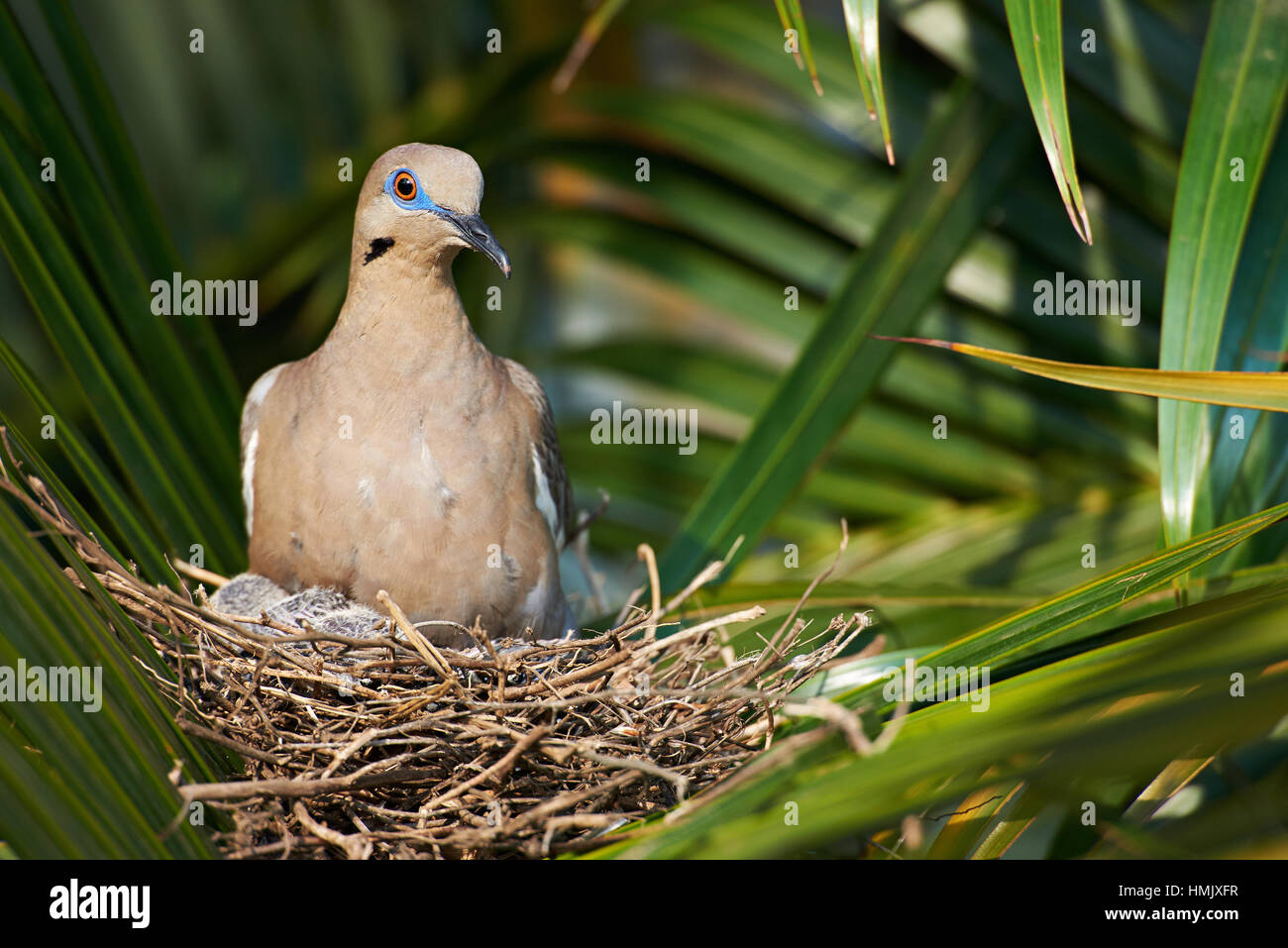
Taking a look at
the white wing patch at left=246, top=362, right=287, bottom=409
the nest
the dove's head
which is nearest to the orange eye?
the dove's head

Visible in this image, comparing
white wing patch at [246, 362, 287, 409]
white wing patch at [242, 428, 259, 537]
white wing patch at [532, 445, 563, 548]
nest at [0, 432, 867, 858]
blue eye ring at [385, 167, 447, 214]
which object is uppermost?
blue eye ring at [385, 167, 447, 214]

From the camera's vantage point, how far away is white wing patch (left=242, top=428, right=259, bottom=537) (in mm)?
2438

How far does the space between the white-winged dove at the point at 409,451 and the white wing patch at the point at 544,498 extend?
0.07 m

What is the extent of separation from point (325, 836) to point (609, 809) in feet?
1.59

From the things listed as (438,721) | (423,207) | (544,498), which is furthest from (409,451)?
(438,721)

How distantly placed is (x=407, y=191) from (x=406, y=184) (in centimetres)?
1

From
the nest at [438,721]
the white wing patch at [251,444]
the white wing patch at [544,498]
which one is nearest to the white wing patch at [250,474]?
the white wing patch at [251,444]

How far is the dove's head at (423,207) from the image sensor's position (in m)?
2.17

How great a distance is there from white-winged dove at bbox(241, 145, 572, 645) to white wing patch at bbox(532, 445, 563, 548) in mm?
75

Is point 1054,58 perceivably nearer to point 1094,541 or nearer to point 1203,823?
point 1203,823

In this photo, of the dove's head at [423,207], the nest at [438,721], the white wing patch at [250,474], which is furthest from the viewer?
the white wing patch at [250,474]

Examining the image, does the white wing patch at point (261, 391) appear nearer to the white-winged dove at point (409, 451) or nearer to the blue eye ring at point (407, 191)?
the white-winged dove at point (409, 451)

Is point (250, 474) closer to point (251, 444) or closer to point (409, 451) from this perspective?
point (251, 444)

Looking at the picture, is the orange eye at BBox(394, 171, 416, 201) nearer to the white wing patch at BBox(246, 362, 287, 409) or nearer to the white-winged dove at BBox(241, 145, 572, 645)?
the white-winged dove at BBox(241, 145, 572, 645)
